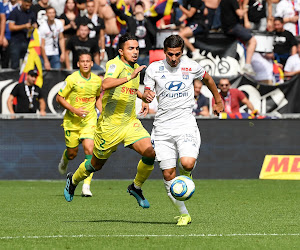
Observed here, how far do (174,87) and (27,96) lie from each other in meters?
9.03

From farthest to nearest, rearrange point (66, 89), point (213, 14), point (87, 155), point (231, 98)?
point (213, 14) → point (231, 98) → point (66, 89) → point (87, 155)

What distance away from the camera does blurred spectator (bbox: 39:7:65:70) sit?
1906cm

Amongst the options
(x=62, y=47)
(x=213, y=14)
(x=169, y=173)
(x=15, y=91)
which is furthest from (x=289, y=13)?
(x=169, y=173)

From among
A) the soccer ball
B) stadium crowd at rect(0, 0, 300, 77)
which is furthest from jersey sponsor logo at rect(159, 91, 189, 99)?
stadium crowd at rect(0, 0, 300, 77)

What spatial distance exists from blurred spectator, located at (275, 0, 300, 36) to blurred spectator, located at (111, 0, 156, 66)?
3520 millimetres

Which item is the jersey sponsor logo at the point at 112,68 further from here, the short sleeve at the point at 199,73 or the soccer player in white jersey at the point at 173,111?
the short sleeve at the point at 199,73

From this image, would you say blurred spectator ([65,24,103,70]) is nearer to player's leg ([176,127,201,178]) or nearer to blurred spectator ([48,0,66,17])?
blurred spectator ([48,0,66,17])

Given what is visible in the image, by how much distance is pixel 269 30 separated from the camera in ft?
67.3

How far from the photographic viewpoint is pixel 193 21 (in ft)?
64.6

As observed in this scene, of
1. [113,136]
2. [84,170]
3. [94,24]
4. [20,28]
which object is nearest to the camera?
[113,136]

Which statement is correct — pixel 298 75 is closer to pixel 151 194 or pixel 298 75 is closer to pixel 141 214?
pixel 151 194

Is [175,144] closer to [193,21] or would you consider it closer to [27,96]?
[27,96]

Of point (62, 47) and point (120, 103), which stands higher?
point (120, 103)

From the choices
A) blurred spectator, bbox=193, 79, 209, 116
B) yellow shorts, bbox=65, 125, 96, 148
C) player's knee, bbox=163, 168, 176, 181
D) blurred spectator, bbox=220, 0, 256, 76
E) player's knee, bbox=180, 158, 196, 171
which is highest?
player's knee, bbox=180, 158, 196, 171
